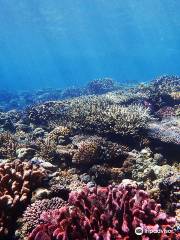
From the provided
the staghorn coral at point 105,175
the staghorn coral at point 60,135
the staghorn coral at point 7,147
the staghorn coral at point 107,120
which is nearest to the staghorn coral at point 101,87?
the staghorn coral at point 107,120

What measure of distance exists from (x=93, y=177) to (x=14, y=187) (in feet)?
8.02

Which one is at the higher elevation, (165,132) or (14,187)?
(165,132)

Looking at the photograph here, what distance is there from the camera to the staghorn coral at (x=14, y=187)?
20.2 feet

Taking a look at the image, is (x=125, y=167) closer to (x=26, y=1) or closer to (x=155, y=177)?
(x=155, y=177)

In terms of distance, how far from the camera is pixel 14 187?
6562mm

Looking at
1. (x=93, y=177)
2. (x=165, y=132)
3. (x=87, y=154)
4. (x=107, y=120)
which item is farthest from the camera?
(x=107, y=120)

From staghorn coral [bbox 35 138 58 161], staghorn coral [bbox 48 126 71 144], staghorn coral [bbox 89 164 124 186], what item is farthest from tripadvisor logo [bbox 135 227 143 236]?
staghorn coral [bbox 48 126 71 144]

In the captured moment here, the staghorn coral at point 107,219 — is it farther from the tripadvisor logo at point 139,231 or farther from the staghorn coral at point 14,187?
the staghorn coral at point 14,187

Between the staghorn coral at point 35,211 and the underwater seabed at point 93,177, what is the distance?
0.02 metres

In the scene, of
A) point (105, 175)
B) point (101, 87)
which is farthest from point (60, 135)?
point (101, 87)

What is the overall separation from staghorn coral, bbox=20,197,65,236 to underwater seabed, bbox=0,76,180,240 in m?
0.02

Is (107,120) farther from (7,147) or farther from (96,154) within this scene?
(7,147)

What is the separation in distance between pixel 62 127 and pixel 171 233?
25.6ft

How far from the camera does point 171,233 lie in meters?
4.74
